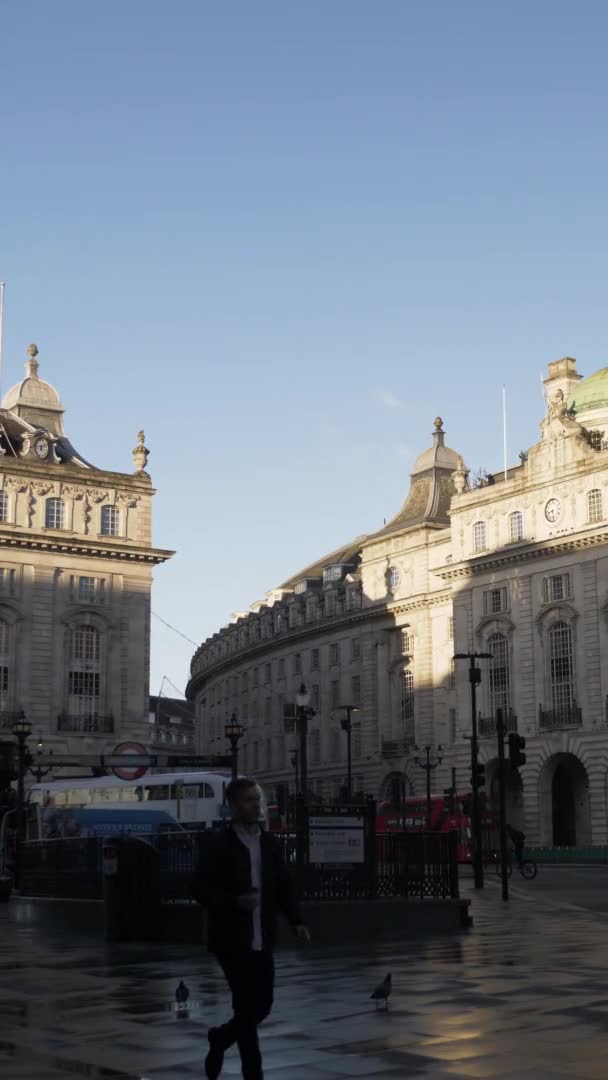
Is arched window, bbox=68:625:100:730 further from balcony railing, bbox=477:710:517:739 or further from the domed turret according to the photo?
balcony railing, bbox=477:710:517:739

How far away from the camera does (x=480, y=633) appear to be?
88.8 meters

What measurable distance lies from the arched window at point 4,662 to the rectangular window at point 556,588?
1197 inches

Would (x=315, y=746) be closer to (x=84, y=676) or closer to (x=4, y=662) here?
(x=84, y=676)

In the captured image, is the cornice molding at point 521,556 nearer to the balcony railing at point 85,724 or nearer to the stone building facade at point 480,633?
the stone building facade at point 480,633

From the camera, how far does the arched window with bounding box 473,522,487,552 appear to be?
89750mm

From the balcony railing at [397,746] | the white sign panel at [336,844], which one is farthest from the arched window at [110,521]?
the white sign panel at [336,844]

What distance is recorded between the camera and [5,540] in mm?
77125

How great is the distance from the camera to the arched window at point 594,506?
80.8 metres

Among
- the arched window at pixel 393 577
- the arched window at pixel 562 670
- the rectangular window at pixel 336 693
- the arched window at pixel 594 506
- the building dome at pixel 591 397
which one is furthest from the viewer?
the rectangular window at pixel 336 693

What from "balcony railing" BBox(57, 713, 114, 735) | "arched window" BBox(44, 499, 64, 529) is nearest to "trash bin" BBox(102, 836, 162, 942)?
"balcony railing" BBox(57, 713, 114, 735)

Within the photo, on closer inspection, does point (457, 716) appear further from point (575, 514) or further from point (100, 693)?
point (100, 693)

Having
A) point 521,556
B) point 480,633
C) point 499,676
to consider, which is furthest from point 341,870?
point 480,633

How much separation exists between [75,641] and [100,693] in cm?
312

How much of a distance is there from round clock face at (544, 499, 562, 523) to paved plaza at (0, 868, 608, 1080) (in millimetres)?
61261
